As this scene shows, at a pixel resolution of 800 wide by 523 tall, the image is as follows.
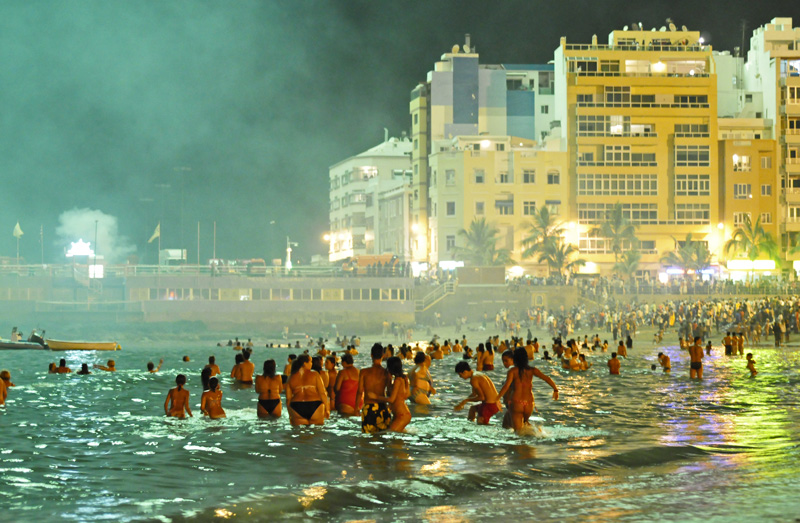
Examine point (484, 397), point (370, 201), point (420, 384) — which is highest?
point (370, 201)

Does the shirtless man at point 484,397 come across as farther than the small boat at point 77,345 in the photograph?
No

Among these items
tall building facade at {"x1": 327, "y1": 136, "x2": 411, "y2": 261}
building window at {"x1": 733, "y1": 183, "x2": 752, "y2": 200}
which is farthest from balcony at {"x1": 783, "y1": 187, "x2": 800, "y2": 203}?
tall building facade at {"x1": 327, "y1": 136, "x2": 411, "y2": 261}

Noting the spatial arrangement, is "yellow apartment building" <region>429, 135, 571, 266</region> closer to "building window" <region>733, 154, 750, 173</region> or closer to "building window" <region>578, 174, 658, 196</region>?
"building window" <region>578, 174, 658, 196</region>

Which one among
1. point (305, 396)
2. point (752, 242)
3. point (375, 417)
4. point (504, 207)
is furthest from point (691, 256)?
point (375, 417)

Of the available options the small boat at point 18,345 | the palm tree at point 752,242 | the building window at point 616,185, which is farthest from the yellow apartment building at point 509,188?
the small boat at point 18,345

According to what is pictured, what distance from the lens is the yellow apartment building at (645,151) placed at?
81.4 metres

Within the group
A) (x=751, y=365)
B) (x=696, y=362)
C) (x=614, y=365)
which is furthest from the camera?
(x=614, y=365)

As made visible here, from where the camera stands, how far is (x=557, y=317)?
6138cm

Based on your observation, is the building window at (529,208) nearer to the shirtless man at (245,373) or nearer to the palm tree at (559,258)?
the palm tree at (559,258)

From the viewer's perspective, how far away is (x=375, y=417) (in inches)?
602

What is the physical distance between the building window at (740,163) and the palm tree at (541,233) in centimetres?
1630

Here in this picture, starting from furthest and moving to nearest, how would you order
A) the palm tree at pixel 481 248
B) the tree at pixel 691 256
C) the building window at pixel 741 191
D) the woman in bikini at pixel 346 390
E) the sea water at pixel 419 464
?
the building window at pixel 741 191 → the palm tree at pixel 481 248 → the tree at pixel 691 256 → the woman in bikini at pixel 346 390 → the sea water at pixel 419 464

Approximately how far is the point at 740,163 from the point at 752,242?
889cm

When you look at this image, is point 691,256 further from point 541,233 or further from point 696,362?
point 696,362
